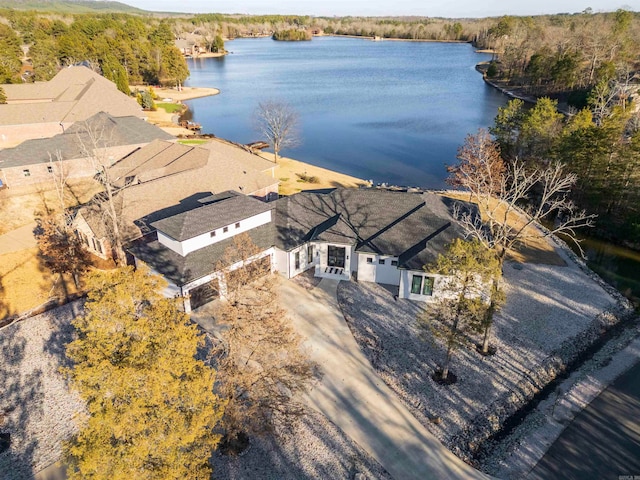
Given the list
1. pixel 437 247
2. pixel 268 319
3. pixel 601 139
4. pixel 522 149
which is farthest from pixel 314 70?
pixel 268 319

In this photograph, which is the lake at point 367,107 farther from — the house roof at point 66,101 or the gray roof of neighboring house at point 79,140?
the gray roof of neighboring house at point 79,140

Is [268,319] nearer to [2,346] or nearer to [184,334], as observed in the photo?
[184,334]

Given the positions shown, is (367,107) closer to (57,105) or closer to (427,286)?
(57,105)

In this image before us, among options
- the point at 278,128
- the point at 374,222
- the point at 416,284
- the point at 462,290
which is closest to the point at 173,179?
the point at 374,222

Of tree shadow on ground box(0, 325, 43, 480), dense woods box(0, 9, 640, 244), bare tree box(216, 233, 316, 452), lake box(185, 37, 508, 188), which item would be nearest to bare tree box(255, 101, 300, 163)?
lake box(185, 37, 508, 188)

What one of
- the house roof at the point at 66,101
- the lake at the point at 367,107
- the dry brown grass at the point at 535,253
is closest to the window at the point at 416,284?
the dry brown grass at the point at 535,253

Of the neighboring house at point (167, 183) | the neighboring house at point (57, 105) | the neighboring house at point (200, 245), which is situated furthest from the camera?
the neighboring house at point (57, 105)

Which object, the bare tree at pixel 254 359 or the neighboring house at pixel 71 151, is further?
the neighboring house at pixel 71 151
